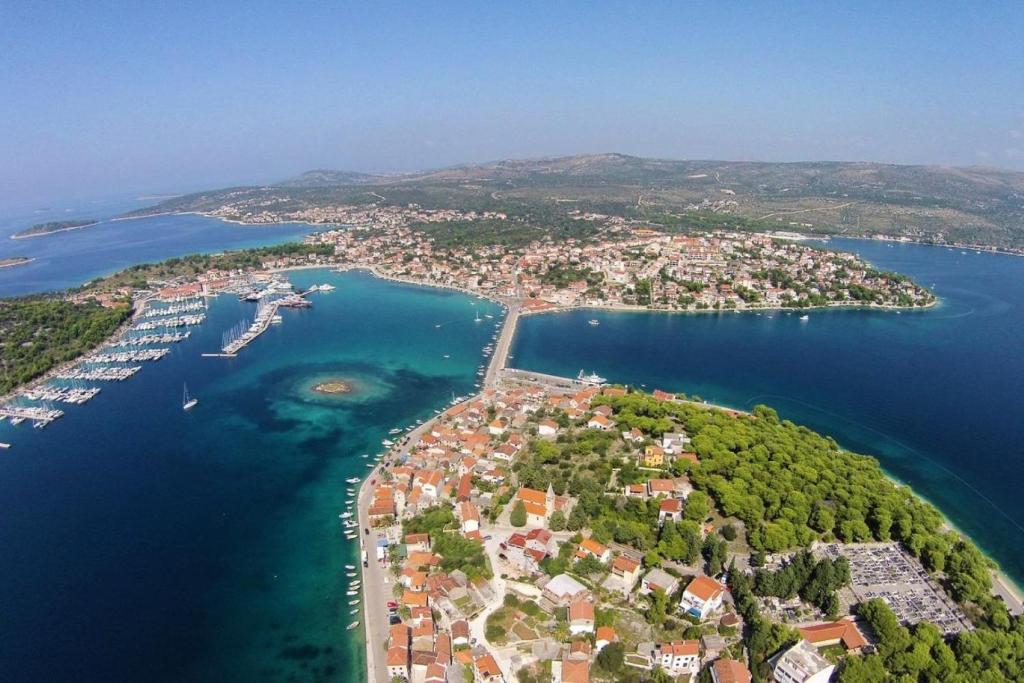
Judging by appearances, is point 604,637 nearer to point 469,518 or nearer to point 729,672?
point 729,672

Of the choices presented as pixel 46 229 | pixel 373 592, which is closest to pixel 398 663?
pixel 373 592

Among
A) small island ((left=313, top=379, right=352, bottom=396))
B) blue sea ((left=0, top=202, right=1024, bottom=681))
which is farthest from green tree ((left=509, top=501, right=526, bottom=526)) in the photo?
small island ((left=313, top=379, right=352, bottom=396))

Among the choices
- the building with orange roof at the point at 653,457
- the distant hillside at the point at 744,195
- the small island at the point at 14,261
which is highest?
the distant hillside at the point at 744,195

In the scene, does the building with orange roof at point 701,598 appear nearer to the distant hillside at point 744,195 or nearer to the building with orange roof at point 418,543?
the building with orange roof at point 418,543

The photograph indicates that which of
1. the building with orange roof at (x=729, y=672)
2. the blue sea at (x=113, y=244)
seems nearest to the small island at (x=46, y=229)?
the blue sea at (x=113, y=244)

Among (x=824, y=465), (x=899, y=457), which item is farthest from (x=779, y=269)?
(x=824, y=465)

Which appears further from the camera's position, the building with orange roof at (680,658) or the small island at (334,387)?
the small island at (334,387)

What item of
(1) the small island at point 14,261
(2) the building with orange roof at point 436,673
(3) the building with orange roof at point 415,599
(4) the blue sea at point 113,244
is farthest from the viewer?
(1) the small island at point 14,261
